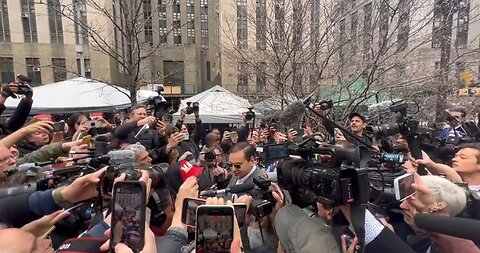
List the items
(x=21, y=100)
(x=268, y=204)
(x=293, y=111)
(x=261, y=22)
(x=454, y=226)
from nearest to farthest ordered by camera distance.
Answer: (x=454, y=226)
(x=268, y=204)
(x=293, y=111)
(x=21, y=100)
(x=261, y=22)

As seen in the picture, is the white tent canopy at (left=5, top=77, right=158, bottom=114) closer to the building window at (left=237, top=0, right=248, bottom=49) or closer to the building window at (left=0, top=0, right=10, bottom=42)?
the building window at (left=237, top=0, right=248, bottom=49)

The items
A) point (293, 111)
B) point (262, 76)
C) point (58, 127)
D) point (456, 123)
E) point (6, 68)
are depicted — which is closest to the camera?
point (293, 111)

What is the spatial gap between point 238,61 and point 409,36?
314 centimetres

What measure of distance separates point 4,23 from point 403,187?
34195 mm

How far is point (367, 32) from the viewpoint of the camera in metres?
5.32

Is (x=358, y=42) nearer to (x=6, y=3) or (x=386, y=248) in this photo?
(x=386, y=248)

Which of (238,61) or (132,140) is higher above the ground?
(238,61)

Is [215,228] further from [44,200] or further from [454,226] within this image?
[44,200]

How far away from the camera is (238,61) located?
Result: 22.0ft

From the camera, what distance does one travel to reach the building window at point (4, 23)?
26.7m

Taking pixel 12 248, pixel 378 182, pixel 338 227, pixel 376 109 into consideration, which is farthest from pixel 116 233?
pixel 376 109

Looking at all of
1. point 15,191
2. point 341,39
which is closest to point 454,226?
point 15,191

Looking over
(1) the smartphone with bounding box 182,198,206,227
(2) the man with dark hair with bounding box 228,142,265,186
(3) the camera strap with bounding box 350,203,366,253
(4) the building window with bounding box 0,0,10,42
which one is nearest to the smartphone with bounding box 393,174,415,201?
(3) the camera strap with bounding box 350,203,366,253

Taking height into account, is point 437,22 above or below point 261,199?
above
